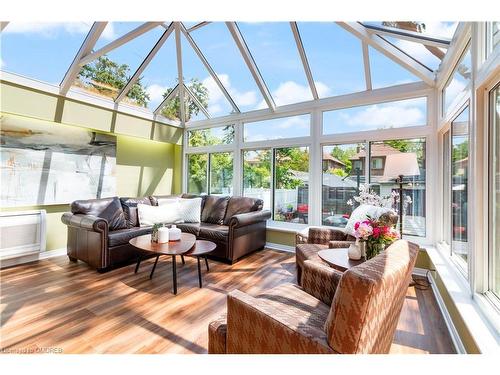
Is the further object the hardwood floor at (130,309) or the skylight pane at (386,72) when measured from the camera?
the skylight pane at (386,72)

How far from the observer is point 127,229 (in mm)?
3787

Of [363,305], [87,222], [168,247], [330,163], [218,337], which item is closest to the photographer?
[363,305]

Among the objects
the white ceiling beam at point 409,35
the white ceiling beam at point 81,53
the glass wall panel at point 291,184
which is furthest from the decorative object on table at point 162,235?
the white ceiling beam at point 409,35

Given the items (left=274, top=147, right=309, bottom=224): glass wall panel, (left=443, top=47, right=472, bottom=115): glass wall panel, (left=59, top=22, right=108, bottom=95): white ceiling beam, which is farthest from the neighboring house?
(left=59, top=22, right=108, bottom=95): white ceiling beam

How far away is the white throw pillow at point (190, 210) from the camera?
4.56 meters

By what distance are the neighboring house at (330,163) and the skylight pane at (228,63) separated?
1649 millimetres

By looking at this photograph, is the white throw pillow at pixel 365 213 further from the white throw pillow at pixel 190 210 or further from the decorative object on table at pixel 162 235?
the white throw pillow at pixel 190 210

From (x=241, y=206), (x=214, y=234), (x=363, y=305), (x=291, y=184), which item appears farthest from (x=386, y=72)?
(x=363, y=305)

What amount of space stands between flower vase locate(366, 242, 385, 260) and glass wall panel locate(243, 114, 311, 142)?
2.62 m

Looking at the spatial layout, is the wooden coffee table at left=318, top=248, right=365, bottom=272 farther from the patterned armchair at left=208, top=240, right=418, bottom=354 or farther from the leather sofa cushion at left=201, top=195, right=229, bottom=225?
the leather sofa cushion at left=201, top=195, right=229, bottom=225

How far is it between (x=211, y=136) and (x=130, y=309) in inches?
158

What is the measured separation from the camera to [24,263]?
11.8 feet

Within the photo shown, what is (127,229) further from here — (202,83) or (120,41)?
(202,83)
